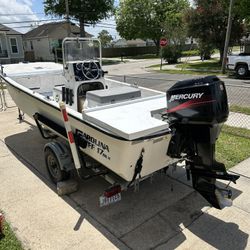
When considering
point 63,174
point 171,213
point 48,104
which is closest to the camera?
point 171,213

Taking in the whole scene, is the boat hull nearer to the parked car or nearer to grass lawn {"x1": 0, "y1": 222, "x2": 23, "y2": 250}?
grass lawn {"x1": 0, "y1": 222, "x2": 23, "y2": 250}

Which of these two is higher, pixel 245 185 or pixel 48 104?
pixel 48 104

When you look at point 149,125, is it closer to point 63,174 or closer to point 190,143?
point 190,143

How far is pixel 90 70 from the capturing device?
17.9ft

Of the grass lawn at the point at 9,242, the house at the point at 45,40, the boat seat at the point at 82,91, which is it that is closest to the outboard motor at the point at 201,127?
the grass lawn at the point at 9,242

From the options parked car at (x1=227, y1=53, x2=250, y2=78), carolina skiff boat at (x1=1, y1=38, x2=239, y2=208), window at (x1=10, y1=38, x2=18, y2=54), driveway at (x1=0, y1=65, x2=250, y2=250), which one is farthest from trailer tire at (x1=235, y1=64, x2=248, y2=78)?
window at (x1=10, y1=38, x2=18, y2=54)

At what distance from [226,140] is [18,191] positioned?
412 centimetres

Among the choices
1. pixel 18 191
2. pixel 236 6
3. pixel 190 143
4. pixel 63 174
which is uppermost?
pixel 236 6

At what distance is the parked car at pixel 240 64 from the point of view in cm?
1613

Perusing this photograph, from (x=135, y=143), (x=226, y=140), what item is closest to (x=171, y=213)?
(x=135, y=143)

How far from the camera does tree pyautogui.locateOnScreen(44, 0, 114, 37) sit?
33.6 meters

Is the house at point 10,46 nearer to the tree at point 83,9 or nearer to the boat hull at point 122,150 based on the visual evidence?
the tree at point 83,9

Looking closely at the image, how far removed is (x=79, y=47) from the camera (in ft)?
19.3

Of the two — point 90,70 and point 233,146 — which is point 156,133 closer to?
point 90,70
